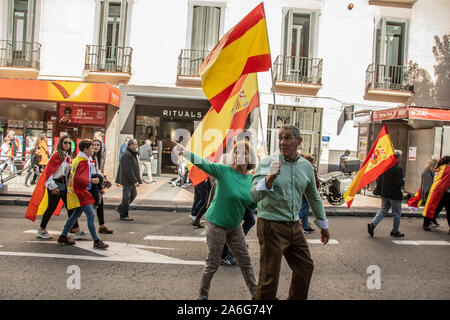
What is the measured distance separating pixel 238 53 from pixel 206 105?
38.4ft

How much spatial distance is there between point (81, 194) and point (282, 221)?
3561 millimetres

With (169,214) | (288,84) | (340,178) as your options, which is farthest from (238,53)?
(288,84)

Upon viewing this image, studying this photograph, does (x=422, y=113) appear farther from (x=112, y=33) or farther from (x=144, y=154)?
(x=112, y=33)

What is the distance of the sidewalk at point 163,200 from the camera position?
9.59 metres

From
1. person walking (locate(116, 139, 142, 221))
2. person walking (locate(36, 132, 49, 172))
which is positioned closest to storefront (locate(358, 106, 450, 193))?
person walking (locate(116, 139, 142, 221))

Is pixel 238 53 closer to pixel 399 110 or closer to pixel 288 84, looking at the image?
pixel 399 110

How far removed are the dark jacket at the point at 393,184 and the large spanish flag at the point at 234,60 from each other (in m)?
4.41

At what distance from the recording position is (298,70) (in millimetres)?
15562

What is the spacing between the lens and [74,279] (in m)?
4.29

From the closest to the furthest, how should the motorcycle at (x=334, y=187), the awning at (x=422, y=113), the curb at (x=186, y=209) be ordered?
1. the curb at (x=186, y=209)
2. the motorcycle at (x=334, y=187)
3. the awning at (x=422, y=113)

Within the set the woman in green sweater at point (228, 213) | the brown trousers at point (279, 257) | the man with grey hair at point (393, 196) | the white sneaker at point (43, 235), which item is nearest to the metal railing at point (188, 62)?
the man with grey hair at point (393, 196)

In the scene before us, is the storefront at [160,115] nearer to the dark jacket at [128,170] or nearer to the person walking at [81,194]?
the dark jacket at [128,170]

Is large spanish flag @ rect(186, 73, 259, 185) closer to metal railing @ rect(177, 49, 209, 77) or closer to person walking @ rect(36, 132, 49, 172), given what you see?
person walking @ rect(36, 132, 49, 172)

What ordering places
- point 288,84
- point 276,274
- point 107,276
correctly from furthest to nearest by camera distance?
point 288,84 < point 107,276 < point 276,274
